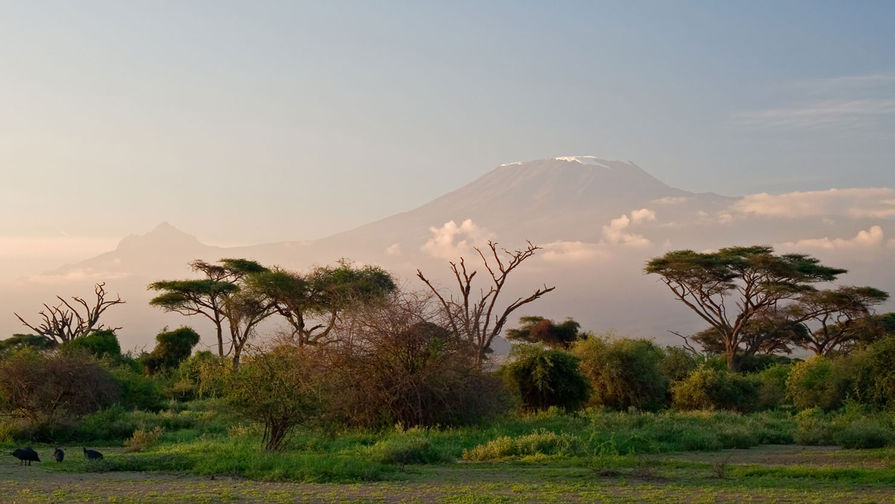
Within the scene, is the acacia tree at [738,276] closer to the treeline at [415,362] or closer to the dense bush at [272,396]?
the treeline at [415,362]

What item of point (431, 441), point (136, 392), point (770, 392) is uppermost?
point (136, 392)

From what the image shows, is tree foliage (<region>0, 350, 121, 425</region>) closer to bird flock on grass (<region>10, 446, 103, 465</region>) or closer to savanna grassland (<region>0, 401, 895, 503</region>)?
savanna grassland (<region>0, 401, 895, 503</region>)

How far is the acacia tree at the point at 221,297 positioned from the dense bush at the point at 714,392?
75.1ft

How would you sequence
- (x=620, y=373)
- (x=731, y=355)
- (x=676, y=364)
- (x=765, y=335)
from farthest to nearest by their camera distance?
1. (x=765, y=335)
2. (x=731, y=355)
3. (x=676, y=364)
4. (x=620, y=373)

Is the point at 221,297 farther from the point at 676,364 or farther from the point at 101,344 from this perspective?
the point at 676,364

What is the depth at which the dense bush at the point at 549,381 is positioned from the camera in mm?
28391

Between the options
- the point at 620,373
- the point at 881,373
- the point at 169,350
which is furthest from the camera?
the point at 169,350

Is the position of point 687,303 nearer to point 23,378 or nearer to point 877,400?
point 877,400

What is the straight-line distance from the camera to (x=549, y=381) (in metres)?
28.2

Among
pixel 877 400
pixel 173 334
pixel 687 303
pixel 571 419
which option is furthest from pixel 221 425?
pixel 687 303

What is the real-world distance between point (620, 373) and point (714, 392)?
10.1 feet

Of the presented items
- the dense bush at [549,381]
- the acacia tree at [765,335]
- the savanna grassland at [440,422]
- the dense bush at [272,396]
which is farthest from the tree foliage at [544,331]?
the dense bush at [272,396]

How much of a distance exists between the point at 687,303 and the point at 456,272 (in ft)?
53.6

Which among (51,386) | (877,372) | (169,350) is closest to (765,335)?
(877,372)
